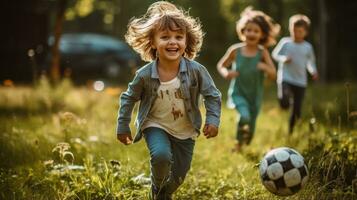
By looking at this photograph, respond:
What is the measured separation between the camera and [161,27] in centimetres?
502

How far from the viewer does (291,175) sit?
4.67 metres

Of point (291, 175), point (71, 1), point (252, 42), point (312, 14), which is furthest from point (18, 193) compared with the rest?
point (312, 14)

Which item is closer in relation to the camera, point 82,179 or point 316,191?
point 316,191

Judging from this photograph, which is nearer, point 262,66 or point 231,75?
point 231,75

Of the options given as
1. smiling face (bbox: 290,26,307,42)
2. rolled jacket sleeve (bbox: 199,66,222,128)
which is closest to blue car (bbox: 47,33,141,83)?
smiling face (bbox: 290,26,307,42)

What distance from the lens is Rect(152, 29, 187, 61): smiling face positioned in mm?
4969

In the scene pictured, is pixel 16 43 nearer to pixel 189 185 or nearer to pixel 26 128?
pixel 26 128

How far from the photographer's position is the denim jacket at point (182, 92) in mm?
4906

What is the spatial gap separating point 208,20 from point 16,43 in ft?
63.6

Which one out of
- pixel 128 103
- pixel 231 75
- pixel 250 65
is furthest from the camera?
pixel 250 65

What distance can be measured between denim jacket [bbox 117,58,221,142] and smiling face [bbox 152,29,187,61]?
0.33 feet

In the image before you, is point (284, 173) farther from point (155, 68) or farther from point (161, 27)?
point (161, 27)

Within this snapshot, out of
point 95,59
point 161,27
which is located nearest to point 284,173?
point 161,27

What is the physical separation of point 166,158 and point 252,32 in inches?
155
